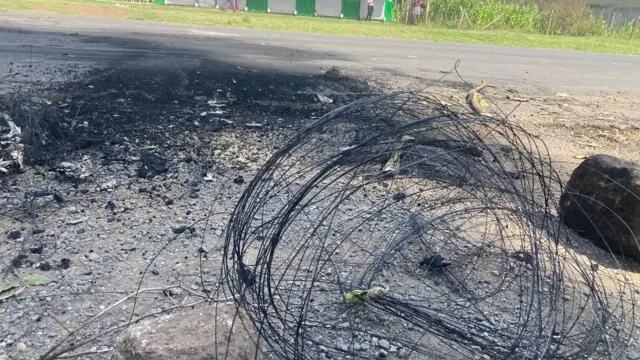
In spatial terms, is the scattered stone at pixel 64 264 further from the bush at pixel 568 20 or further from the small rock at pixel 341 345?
the bush at pixel 568 20

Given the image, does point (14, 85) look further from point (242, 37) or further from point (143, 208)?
point (242, 37)

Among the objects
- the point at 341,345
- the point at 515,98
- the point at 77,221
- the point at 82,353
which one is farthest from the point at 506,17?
the point at 82,353

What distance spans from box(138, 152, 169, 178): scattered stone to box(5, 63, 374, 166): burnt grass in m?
0.28

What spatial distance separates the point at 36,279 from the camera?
117 inches

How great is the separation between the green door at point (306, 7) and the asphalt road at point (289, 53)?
13.0m

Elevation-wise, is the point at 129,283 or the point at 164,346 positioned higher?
the point at 164,346

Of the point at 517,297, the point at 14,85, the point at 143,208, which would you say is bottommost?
the point at 517,297

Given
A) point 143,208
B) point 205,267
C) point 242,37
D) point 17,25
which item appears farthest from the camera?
point 242,37

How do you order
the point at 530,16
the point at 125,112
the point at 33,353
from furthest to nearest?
the point at 530,16, the point at 125,112, the point at 33,353

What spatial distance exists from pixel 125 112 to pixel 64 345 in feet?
12.7

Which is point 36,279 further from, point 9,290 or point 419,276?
point 419,276

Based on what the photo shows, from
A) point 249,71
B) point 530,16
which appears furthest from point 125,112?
point 530,16

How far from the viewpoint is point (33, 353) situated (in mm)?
2445

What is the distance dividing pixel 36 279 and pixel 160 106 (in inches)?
144
